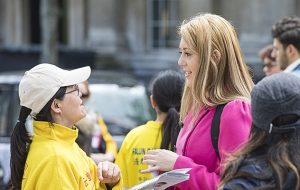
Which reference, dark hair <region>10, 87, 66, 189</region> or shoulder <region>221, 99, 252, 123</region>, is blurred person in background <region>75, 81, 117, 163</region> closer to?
dark hair <region>10, 87, 66, 189</region>

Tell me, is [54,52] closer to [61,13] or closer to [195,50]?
[61,13]

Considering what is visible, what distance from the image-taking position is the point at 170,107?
4.58 meters

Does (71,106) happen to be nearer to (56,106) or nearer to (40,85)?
(56,106)

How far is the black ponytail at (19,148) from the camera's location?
3525 millimetres

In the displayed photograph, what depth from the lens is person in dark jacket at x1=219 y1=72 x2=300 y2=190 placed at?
8.20ft

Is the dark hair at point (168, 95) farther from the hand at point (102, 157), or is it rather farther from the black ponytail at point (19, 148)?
the hand at point (102, 157)

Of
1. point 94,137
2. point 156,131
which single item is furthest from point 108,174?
point 94,137

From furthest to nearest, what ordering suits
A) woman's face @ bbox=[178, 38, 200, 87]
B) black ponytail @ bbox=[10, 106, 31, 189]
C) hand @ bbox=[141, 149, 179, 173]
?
black ponytail @ bbox=[10, 106, 31, 189] < woman's face @ bbox=[178, 38, 200, 87] < hand @ bbox=[141, 149, 179, 173]

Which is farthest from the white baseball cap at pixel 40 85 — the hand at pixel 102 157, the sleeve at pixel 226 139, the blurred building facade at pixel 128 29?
the blurred building facade at pixel 128 29

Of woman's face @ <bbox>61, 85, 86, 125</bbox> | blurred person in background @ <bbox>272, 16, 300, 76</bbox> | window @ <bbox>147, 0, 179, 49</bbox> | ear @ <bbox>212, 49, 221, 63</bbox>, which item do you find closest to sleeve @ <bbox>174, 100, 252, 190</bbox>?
ear @ <bbox>212, 49, 221, 63</bbox>

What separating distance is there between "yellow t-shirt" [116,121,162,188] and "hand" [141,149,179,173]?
3.79 ft

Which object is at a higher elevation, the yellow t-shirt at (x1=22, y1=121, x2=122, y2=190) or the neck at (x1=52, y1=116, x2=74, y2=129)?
the neck at (x1=52, y1=116, x2=74, y2=129)

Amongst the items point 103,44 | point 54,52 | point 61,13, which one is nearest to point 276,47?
point 54,52

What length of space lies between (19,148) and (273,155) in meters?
1.52
